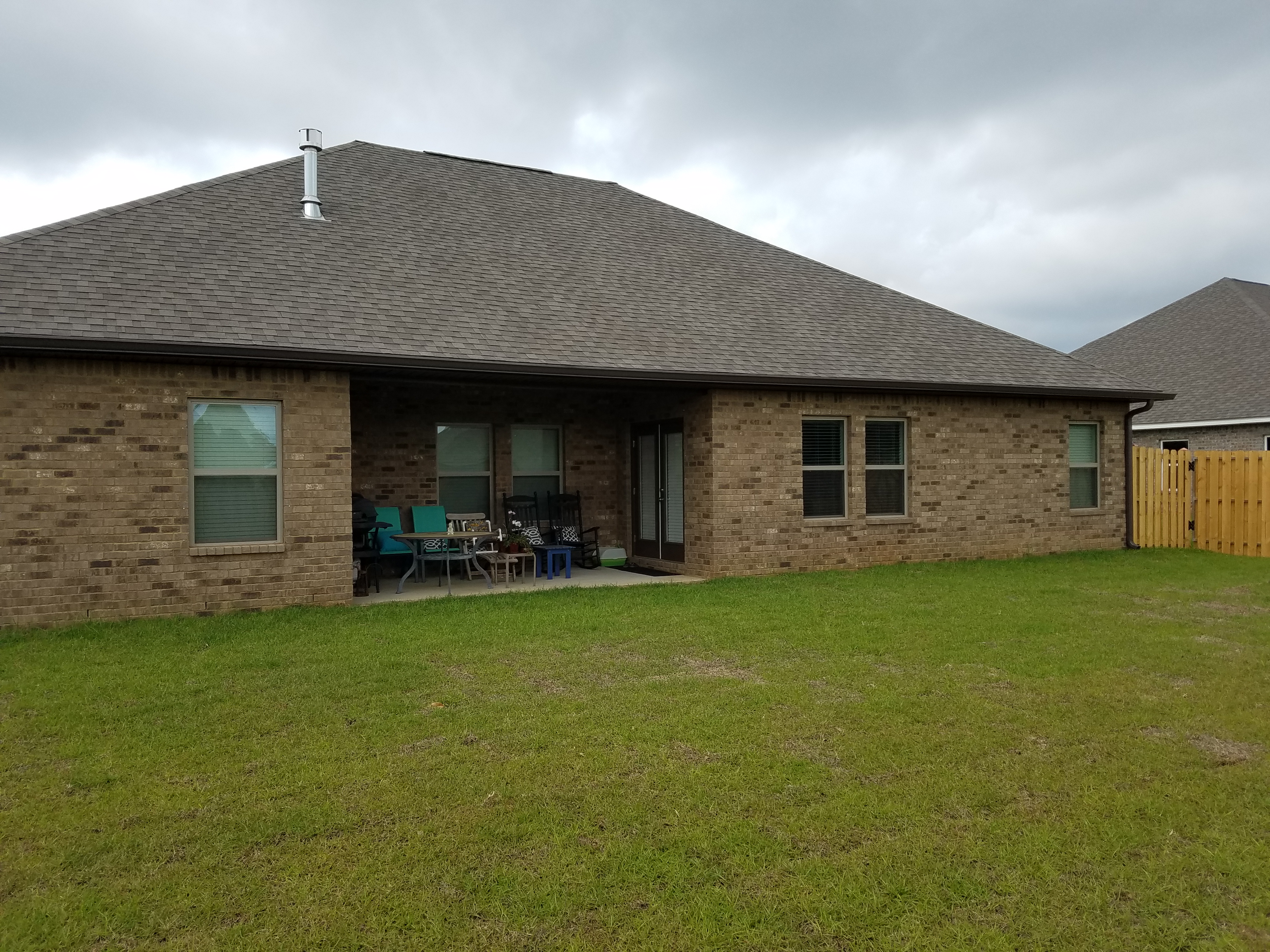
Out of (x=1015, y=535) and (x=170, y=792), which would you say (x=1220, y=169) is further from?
(x=170, y=792)

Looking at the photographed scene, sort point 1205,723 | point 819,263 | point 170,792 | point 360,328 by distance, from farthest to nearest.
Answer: point 819,263 → point 360,328 → point 1205,723 → point 170,792

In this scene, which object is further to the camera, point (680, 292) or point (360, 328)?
point (680, 292)

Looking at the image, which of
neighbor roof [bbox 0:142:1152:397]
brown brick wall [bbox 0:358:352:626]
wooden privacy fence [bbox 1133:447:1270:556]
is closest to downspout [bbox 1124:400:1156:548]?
wooden privacy fence [bbox 1133:447:1270:556]

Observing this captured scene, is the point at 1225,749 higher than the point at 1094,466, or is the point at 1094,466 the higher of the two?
the point at 1094,466

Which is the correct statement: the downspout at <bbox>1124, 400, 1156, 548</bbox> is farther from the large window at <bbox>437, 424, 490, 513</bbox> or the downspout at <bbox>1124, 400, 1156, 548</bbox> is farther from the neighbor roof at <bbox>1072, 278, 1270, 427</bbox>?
the large window at <bbox>437, 424, 490, 513</bbox>

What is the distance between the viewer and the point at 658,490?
13.5 metres

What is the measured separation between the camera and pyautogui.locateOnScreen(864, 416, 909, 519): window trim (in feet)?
43.7

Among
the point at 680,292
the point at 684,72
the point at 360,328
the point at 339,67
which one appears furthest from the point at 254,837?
the point at 339,67

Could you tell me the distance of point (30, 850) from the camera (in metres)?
3.74

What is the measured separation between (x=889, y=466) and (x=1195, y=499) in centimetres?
687

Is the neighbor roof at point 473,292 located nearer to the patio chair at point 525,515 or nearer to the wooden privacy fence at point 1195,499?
the wooden privacy fence at point 1195,499

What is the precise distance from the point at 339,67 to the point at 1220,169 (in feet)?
63.7

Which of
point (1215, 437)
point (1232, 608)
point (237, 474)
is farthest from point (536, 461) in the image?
point (1215, 437)

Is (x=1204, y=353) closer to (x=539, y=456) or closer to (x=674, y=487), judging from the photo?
(x=674, y=487)
